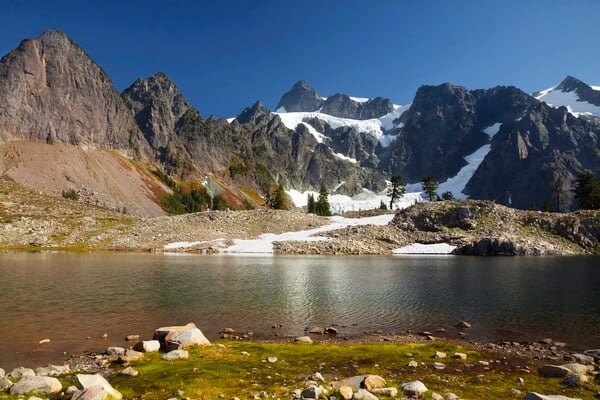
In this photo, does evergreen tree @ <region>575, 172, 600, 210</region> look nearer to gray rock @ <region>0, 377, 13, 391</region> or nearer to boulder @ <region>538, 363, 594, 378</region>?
boulder @ <region>538, 363, 594, 378</region>

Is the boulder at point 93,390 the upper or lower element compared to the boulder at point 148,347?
upper

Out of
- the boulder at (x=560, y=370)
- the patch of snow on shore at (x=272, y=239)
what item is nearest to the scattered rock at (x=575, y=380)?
the boulder at (x=560, y=370)

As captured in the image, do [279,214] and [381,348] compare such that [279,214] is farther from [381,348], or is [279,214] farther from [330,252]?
[381,348]

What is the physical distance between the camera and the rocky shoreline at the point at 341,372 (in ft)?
55.4

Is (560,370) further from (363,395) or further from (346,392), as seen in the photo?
(346,392)

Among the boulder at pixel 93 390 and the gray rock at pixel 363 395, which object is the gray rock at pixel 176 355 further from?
the gray rock at pixel 363 395

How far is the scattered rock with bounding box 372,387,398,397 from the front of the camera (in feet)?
54.9

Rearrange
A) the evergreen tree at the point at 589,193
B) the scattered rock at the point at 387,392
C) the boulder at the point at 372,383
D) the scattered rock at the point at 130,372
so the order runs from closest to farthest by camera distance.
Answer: the scattered rock at the point at 387,392 < the boulder at the point at 372,383 < the scattered rock at the point at 130,372 < the evergreen tree at the point at 589,193

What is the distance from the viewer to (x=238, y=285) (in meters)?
54.9

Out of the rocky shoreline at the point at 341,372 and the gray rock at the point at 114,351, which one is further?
the gray rock at the point at 114,351

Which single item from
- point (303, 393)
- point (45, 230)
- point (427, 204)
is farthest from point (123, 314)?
point (427, 204)

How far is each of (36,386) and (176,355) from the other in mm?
7805

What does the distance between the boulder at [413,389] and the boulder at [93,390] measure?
11.6 metres

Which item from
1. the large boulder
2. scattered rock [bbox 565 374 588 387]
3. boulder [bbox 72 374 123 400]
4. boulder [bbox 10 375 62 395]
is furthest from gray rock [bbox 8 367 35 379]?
scattered rock [bbox 565 374 588 387]
